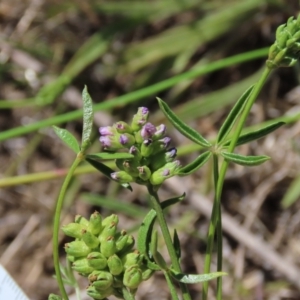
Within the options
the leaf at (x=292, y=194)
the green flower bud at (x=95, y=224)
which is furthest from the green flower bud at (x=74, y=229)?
the leaf at (x=292, y=194)

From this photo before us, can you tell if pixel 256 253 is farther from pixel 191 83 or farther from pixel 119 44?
pixel 119 44

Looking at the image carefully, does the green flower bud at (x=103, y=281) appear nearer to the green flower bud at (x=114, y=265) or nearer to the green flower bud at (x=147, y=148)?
the green flower bud at (x=114, y=265)

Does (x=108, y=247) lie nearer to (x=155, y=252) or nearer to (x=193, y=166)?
(x=155, y=252)

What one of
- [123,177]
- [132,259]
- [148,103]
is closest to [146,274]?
[132,259]

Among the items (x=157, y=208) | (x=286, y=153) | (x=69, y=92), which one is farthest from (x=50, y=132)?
(x=157, y=208)

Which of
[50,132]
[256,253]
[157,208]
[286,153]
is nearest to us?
[157,208]

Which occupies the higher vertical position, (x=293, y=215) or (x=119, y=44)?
(x=119, y=44)

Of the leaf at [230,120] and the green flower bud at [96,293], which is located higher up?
the leaf at [230,120]

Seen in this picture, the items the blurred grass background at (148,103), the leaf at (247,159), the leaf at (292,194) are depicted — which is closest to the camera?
the leaf at (247,159)
